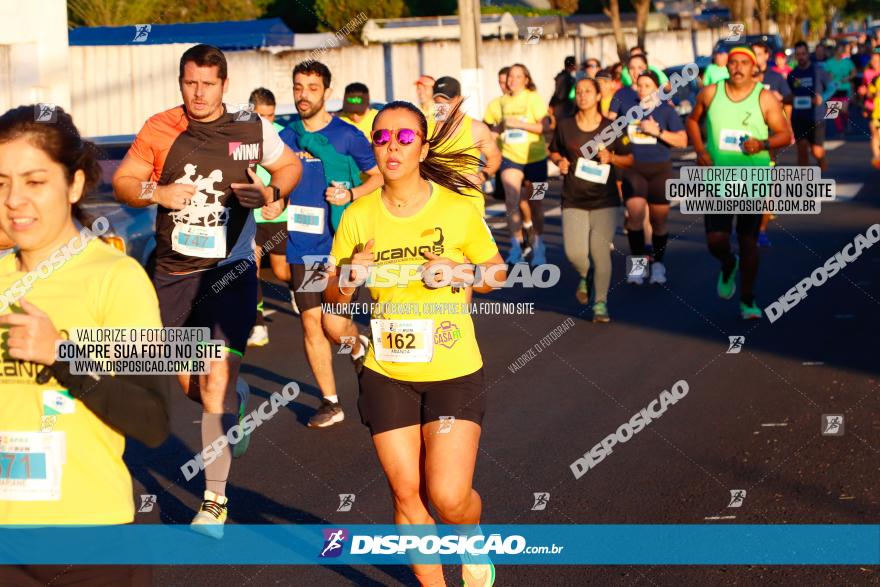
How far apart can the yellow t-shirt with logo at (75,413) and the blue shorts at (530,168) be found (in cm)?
1214

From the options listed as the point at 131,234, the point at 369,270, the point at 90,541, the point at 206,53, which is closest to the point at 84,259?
the point at 90,541

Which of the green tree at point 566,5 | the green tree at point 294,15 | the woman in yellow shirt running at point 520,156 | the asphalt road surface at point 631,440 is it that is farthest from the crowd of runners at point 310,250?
the green tree at point 566,5

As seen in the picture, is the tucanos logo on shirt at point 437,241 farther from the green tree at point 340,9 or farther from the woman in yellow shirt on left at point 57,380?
the green tree at point 340,9

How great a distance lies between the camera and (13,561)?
11.1ft

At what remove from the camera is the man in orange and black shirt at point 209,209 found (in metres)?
6.65

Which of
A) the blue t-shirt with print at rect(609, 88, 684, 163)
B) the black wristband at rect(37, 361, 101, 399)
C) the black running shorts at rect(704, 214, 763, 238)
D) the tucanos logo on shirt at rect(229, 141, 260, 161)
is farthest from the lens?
the blue t-shirt with print at rect(609, 88, 684, 163)

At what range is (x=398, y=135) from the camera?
529 centimetres

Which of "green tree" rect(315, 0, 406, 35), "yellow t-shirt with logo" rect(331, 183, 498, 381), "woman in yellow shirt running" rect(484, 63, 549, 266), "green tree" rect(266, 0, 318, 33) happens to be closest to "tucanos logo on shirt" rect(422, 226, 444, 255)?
"yellow t-shirt with logo" rect(331, 183, 498, 381)

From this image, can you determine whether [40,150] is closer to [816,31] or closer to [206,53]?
[206,53]

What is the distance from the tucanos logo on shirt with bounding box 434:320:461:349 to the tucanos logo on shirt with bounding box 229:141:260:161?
2.06 meters

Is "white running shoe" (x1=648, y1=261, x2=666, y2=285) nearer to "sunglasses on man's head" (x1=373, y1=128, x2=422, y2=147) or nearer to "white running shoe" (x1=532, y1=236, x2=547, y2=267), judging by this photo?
"white running shoe" (x1=532, y1=236, x2=547, y2=267)

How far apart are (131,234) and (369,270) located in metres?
6.49

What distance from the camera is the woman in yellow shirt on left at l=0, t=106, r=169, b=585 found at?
10.9ft

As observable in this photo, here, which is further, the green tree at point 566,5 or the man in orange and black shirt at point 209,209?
the green tree at point 566,5
